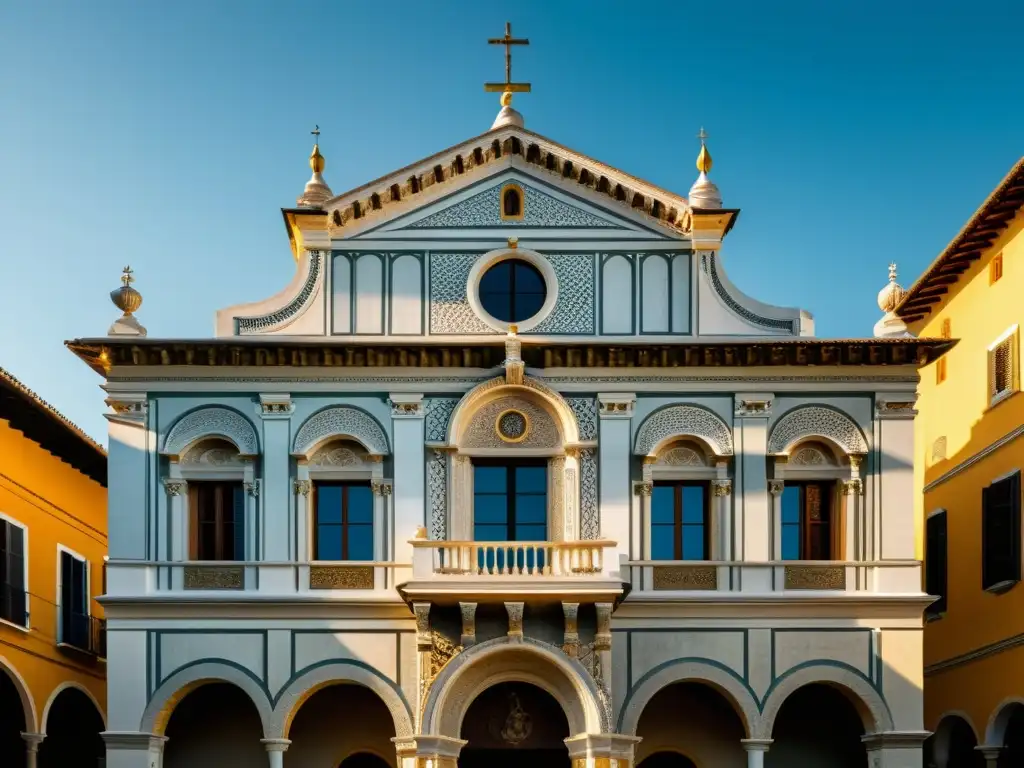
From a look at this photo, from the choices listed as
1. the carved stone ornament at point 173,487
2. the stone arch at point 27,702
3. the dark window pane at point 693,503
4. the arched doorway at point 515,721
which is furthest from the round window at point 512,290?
the stone arch at point 27,702

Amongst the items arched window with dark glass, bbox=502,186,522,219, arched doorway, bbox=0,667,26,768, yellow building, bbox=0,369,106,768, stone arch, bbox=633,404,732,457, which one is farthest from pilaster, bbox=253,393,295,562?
arched doorway, bbox=0,667,26,768

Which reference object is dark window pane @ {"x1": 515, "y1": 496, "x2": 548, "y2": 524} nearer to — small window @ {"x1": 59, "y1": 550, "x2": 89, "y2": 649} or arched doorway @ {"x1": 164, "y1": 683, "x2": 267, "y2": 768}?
arched doorway @ {"x1": 164, "y1": 683, "x2": 267, "y2": 768}

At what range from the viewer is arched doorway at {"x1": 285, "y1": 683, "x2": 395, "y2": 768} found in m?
30.5

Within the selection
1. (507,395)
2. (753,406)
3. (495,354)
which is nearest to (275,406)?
(495,354)

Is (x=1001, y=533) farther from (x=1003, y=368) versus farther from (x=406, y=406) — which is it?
(x=406, y=406)

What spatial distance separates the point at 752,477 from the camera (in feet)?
99.7

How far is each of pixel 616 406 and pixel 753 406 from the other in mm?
2699

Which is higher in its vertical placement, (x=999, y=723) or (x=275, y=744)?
(x=999, y=723)

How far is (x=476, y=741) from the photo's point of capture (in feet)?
98.7

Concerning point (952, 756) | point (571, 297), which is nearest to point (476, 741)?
point (571, 297)

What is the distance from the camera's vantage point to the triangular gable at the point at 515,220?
1232 inches

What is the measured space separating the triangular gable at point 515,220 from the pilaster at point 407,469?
3.65 metres

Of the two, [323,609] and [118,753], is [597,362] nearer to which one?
[323,609]

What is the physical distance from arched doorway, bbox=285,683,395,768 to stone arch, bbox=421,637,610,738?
2454 millimetres
